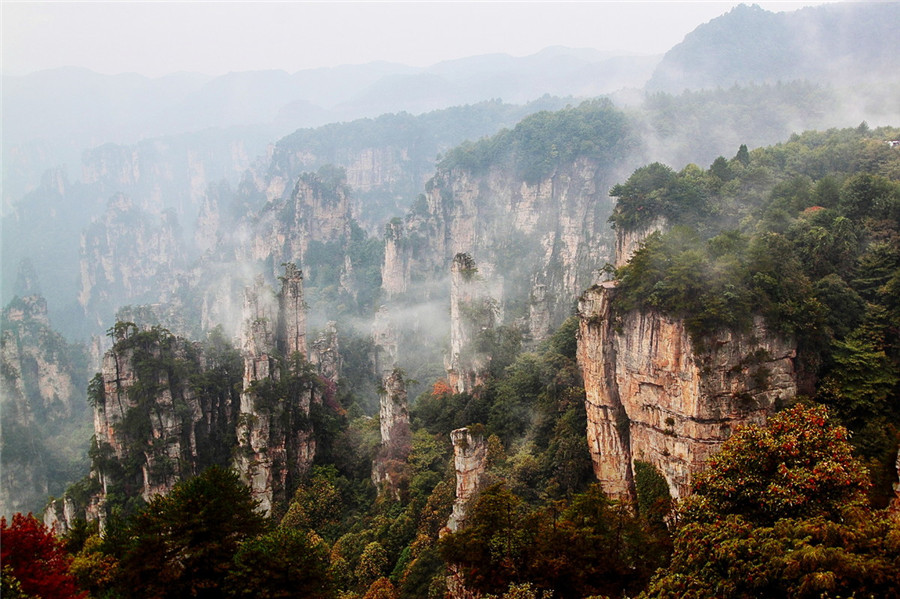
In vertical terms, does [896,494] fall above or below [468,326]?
above

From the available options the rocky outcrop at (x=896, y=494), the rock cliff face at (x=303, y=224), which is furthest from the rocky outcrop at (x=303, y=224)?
the rocky outcrop at (x=896, y=494)

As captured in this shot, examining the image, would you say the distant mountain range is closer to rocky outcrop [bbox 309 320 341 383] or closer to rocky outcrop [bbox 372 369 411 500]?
rocky outcrop [bbox 309 320 341 383]

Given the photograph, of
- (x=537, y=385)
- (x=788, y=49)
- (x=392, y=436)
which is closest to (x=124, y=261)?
(x=392, y=436)

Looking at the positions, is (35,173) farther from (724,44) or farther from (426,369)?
(724,44)

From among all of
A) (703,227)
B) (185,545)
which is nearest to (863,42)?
(703,227)

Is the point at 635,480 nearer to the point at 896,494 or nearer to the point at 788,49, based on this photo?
the point at 896,494

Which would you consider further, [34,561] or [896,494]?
[896,494]
